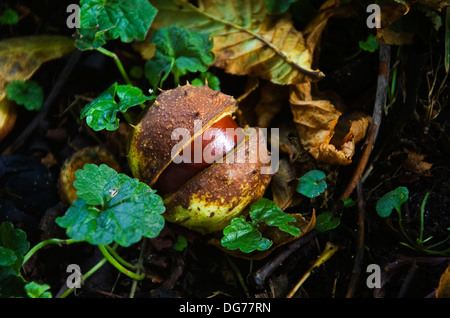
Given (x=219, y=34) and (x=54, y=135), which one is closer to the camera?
(x=219, y=34)

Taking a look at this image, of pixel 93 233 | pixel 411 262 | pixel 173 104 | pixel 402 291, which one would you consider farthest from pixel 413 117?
pixel 93 233

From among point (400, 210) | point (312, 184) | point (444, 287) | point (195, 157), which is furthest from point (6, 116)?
point (444, 287)

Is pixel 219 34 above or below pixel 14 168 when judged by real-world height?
above

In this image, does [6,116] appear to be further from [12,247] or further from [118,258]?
[118,258]

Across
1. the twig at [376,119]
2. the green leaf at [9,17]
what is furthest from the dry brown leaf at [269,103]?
the green leaf at [9,17]

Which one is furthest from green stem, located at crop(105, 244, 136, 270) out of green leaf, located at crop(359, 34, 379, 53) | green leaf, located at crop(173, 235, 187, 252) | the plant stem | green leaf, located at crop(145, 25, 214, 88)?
green leaf, located at crop(359, 34, 379, 53)

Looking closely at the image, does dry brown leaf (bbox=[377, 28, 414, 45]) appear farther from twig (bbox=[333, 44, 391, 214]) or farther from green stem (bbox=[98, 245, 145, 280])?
green stem (bbox=[98, 245, 145, 280])
